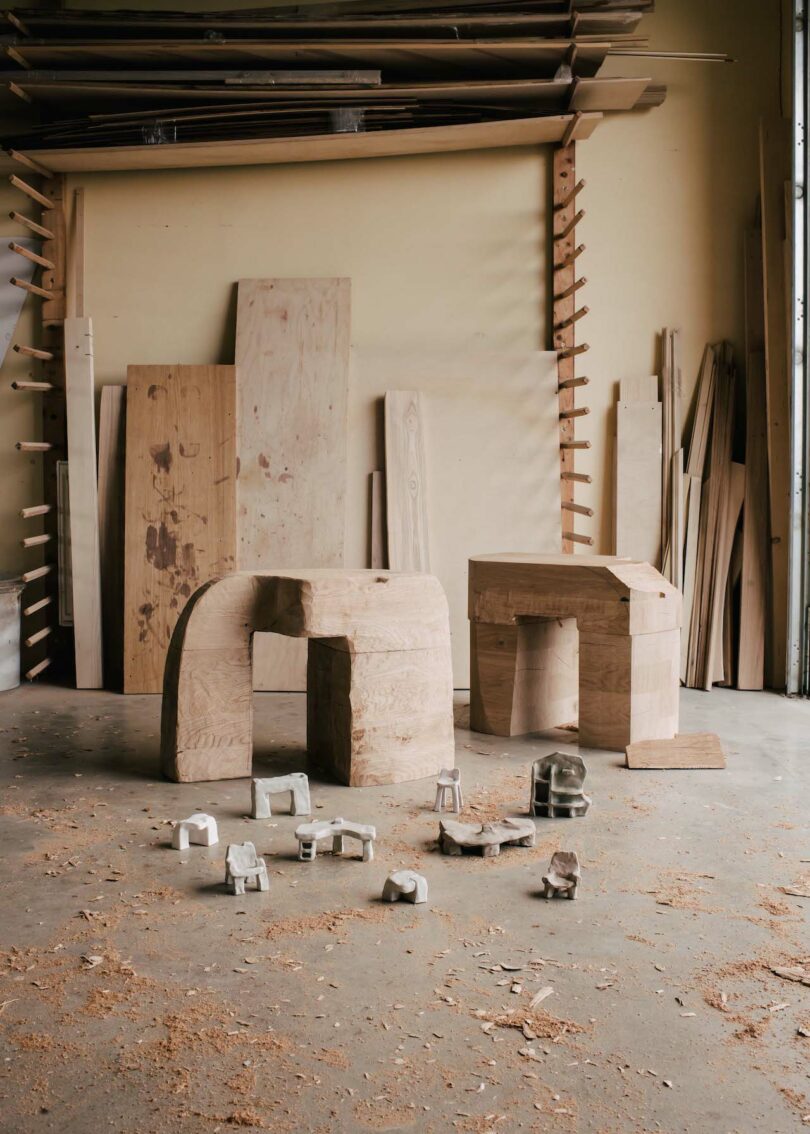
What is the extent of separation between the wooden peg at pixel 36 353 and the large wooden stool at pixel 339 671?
233 centimetres

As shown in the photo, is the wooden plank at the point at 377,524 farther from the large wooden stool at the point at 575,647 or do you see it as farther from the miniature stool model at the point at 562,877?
the miniature stool model at the point at 562,877

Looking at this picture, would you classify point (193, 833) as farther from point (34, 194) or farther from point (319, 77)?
point (319, 77)

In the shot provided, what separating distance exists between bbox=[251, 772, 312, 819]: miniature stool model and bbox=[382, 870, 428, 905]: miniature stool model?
2.60ft

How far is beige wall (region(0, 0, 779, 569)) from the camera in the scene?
19.1 ft

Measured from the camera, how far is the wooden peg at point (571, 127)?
5355 millimetres

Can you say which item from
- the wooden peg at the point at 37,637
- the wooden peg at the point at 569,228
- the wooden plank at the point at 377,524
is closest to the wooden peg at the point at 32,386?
the wooden peg at the point at 37,637

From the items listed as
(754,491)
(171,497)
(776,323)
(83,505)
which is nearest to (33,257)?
(83,505)

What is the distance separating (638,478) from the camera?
232 inches

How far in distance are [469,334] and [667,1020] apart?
14.5ft

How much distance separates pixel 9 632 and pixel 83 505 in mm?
834

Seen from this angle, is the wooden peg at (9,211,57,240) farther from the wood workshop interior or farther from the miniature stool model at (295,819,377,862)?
the miniature stool model at (295,819,377,862)

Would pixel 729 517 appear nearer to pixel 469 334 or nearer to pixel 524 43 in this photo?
pixel 469 334

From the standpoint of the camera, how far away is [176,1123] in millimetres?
1725

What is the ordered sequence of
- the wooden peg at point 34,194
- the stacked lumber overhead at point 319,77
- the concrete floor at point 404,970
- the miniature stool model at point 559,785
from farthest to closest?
the wooden peg at point 34,194
the stacked lumber overhead at point 319,77
the miniature stool model at point 559,785
the concrete floor at point 404,970
